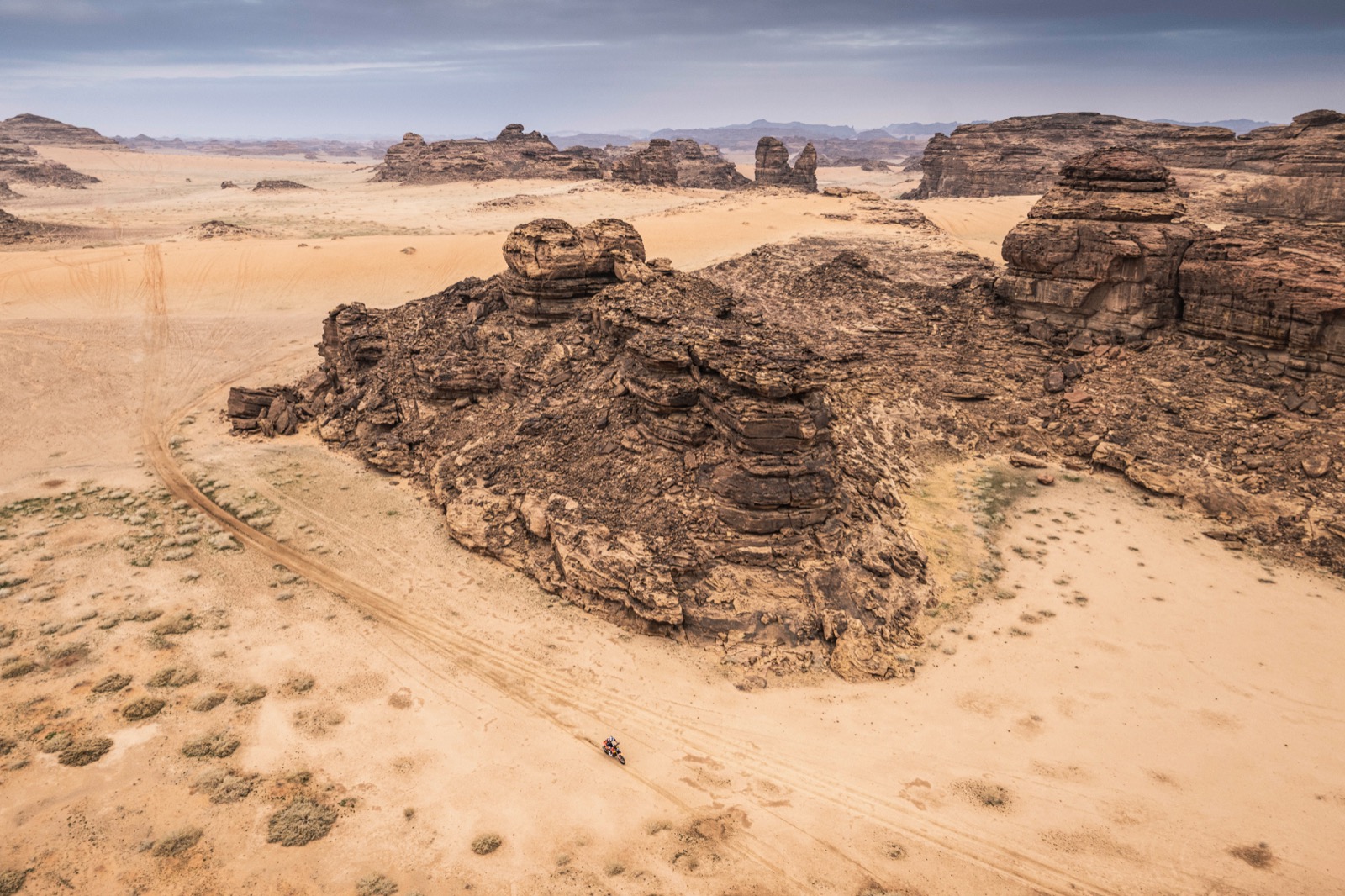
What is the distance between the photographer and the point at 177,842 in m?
9.74

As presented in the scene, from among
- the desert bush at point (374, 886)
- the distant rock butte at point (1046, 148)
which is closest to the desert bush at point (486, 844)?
the desert bush at point (374, 886)

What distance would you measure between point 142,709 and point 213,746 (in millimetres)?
1828

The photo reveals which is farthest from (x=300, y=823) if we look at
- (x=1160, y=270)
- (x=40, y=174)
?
(x=40, y=174)

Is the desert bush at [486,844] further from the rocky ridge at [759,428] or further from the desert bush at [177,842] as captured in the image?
the rocky ridge at [759,428]

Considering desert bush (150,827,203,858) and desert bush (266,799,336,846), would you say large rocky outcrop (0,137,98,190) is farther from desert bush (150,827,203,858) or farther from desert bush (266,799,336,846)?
desert bush (266,799,336,846)

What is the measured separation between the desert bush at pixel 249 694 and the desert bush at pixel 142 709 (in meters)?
1.17

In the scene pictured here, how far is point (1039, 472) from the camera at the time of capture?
20844 mm

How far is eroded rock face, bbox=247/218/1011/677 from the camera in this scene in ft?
47.2

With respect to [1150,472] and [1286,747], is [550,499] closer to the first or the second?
[1286,747]

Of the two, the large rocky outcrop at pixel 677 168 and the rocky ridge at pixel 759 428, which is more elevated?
the large rocky outcrop at pixel 677 168

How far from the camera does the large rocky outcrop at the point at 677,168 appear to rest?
251 ft

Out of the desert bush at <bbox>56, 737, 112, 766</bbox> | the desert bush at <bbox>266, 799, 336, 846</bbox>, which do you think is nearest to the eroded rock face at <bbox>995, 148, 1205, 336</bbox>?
the desert bush at <bbox>266, 799, 336, 846</bbox>

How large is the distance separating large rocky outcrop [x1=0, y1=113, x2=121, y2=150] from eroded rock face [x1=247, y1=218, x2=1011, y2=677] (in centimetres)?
16544

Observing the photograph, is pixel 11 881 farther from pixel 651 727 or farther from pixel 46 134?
pixel 46 134
